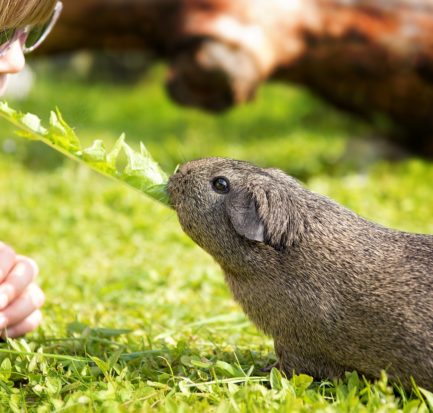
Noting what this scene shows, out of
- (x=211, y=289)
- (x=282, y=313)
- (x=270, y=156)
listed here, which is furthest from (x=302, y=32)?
(x=282, y=313)

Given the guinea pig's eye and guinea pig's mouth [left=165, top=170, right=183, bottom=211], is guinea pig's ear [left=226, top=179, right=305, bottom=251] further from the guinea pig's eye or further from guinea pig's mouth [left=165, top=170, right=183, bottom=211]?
guinea pig's mouth [left=165, top=170, right=183, bottom=211]

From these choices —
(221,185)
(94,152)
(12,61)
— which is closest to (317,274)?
(221,185)

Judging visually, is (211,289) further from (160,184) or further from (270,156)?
(270,156)

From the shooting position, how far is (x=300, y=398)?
2857 millimetres

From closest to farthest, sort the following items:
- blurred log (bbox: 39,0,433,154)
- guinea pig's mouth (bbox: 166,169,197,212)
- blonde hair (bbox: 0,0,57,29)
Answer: blonde hair (bbox: 0,0,57,29) < guinea pig's mouth (bbox: 166,169,197,212) < blurred log (bbox: 39,0,433,154)

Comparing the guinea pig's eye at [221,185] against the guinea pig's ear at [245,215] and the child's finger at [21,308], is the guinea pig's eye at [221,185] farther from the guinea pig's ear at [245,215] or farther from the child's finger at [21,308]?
the child's finger at [21,308]

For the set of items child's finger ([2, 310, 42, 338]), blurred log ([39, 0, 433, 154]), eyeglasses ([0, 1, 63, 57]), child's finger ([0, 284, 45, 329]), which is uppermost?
blurred log ([39, 0, 433, 154])

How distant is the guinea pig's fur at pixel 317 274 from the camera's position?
2.98m

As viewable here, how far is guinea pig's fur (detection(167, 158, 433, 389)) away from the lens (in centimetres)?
298

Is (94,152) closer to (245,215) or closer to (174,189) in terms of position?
(174,189)

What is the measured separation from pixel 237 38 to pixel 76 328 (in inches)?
152

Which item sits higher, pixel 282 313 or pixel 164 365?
pixel 282 313

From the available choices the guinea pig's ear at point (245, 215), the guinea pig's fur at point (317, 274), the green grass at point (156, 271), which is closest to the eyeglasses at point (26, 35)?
the green grass at point (156, 271)

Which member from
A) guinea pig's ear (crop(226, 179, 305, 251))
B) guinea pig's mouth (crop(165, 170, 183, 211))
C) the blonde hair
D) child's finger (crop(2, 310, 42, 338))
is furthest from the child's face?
guinea pig's ear (crop(226, 179, 305, 251))
